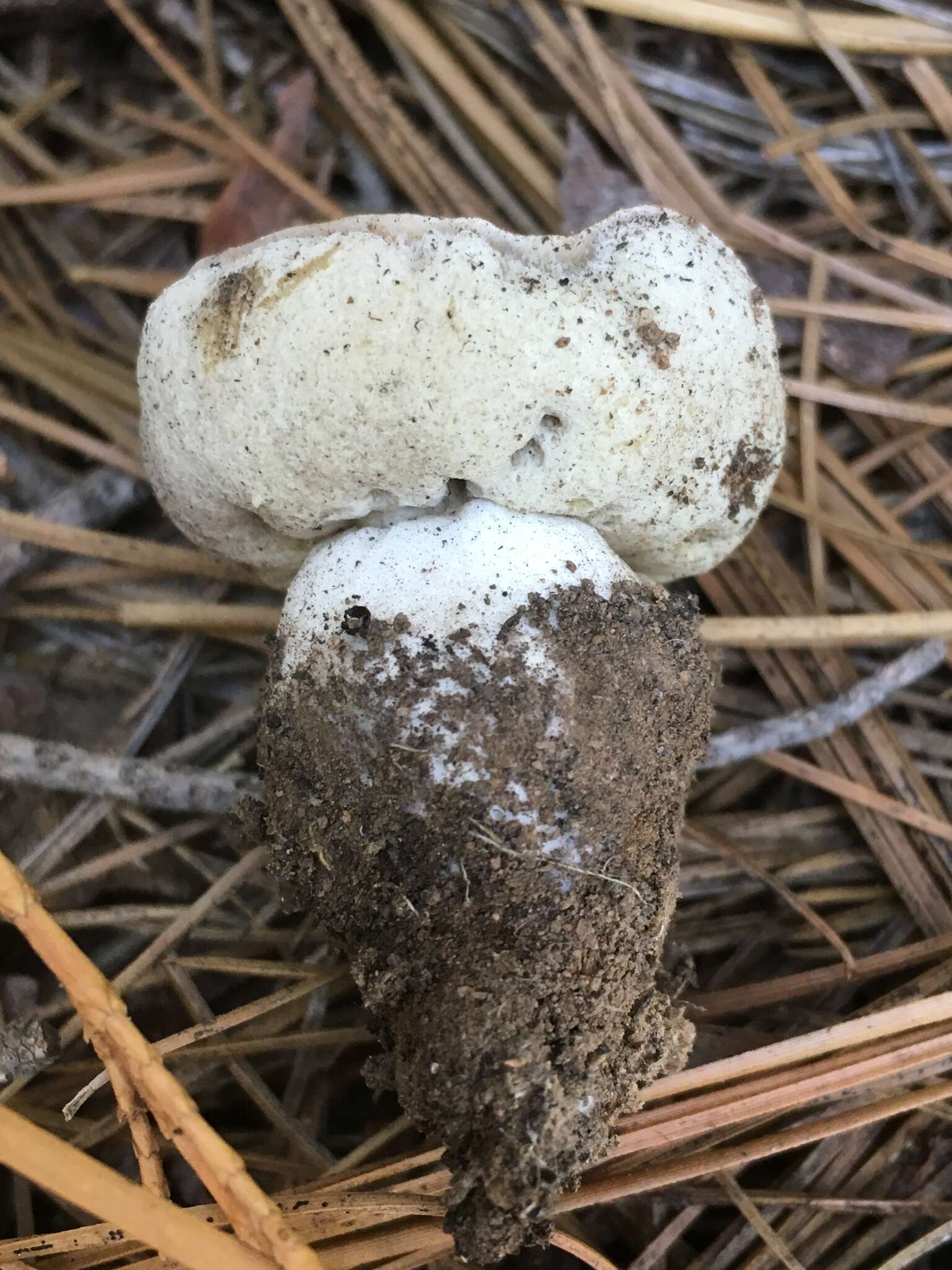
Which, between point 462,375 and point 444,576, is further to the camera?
point 444,576

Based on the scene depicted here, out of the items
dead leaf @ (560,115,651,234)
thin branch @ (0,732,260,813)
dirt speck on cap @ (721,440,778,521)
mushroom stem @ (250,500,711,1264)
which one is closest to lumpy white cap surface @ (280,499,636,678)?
mushroom stem @ (250,500,711,1264)

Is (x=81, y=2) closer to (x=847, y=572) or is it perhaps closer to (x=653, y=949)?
(x=847, y=572)

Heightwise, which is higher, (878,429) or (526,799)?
(526,799)

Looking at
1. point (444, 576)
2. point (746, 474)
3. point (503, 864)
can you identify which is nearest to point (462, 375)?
point (444, 576)

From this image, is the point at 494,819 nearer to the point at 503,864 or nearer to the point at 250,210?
the point at 503,864

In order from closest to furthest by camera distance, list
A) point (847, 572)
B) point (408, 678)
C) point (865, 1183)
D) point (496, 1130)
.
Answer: point (496, 1130), point (408, 678), point (865, 1183), point (847, 572)

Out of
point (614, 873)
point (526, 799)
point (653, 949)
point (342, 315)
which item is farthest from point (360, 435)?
point (653, 949)

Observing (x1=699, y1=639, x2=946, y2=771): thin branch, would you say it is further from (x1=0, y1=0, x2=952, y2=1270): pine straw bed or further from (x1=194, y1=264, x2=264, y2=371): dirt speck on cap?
(x1=194, y1=264, x2=264, y2=371): dirt speck on cap

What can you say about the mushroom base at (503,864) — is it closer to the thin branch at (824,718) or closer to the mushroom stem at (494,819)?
the mushroom stem at (494,819)
